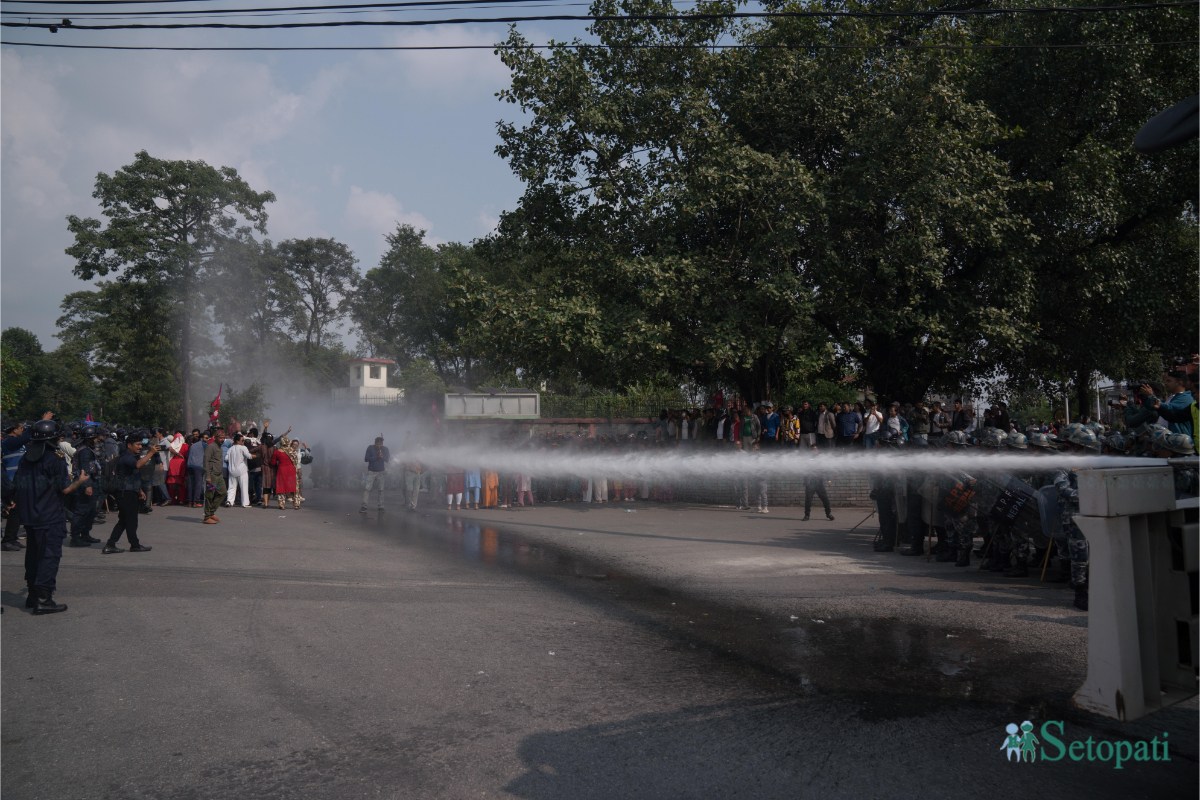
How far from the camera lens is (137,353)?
47.9 meters

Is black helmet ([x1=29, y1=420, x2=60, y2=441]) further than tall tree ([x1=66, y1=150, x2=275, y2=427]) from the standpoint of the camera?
No

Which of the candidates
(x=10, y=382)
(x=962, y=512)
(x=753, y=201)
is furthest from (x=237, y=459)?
(x=10, y=382)

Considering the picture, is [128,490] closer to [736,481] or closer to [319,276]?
[736,481]

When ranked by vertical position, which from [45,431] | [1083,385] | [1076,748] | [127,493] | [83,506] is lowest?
[1076,748]

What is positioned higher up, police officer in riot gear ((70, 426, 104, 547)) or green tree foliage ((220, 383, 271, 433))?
green tree foliage ((220, 383, 271, 433))

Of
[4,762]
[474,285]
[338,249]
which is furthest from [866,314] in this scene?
[338,249]

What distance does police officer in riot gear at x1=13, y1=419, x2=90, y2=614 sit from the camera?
8344 millimetres

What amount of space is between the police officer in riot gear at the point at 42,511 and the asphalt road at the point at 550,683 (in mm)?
295

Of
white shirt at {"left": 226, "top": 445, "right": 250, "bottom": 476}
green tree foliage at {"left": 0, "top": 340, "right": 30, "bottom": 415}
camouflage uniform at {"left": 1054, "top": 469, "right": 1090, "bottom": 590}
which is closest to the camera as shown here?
camouflage uniform at {"left": 1054, "top": 469, "right": 1090, "bottom": 590}

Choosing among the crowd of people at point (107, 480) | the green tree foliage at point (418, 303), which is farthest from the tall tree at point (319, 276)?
the crowd of people at point (107, 480)

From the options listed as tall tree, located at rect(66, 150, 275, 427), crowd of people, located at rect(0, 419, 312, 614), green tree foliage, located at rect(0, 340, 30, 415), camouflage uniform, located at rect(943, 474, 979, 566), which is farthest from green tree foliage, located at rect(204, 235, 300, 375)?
camouflage uniform, located at rect(943, 474, 979, 566)

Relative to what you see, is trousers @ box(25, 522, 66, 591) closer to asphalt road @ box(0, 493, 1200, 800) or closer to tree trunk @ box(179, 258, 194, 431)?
asphalt road @ box(0, 493, 1200, 800)

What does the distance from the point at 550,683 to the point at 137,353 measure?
48.8 meters

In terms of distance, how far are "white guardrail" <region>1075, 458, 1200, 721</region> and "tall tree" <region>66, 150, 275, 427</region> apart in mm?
45931
